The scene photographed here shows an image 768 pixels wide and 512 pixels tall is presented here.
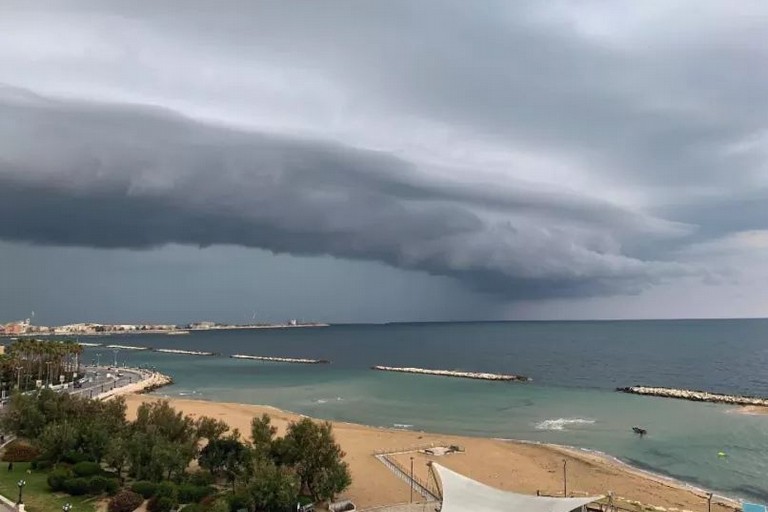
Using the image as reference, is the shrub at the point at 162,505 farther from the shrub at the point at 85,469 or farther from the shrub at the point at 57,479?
the shrub at the point at 85,469

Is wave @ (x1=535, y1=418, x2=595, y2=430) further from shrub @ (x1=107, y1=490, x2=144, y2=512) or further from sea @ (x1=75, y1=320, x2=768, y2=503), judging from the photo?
shrub @ (x1=107, y1=490, x2=144, y2=512)

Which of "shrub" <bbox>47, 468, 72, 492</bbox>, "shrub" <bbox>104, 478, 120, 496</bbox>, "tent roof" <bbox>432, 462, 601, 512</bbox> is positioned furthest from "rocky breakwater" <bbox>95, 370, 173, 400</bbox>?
"tent roof" <bbox>432, 462, 601, 512</bbox>

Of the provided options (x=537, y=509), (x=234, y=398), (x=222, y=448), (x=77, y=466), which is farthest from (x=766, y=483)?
(x=234, y=398)

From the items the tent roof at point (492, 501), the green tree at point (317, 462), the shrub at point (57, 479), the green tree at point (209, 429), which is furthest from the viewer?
the green tree at point (209, 429)

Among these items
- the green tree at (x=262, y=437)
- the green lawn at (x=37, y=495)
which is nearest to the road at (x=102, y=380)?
the green lawn at (x=37, y=495)

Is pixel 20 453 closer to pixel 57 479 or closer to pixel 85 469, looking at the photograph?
pixel 85 469

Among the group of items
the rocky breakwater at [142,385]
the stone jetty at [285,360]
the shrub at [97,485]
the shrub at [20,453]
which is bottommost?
the stone jetty at [285,360]
